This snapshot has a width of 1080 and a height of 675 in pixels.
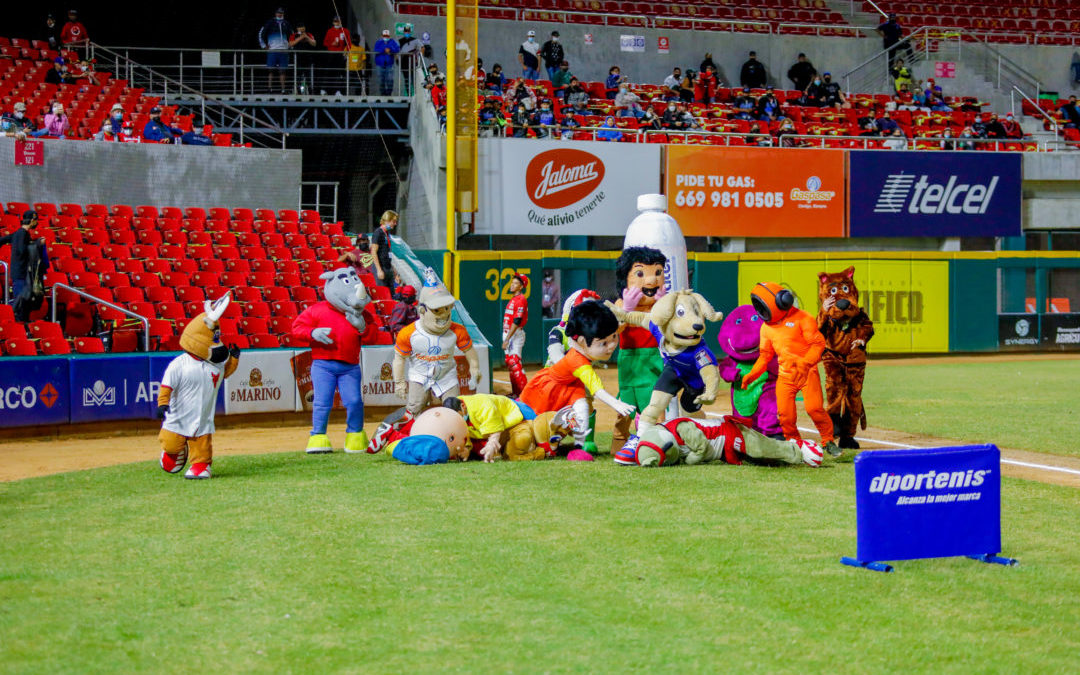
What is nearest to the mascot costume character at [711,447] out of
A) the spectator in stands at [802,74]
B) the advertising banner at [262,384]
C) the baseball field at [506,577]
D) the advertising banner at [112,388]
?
the baseball field at [506,577]

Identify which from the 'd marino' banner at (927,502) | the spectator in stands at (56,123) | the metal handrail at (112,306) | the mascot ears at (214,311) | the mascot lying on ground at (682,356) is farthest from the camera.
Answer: the spectator in stands at (56,123)

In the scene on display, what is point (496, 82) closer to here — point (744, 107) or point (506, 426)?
point (744, 107)

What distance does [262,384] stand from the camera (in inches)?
571

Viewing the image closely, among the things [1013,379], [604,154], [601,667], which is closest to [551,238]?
[604,154]

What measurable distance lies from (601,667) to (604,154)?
21475 millimetres

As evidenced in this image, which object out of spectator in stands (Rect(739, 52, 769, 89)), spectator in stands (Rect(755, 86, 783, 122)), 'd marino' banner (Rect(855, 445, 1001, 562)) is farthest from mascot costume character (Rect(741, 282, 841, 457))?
spectator in stands (Rect(739, 52, 769, 89))

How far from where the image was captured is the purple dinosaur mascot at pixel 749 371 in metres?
9.78

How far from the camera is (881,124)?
28438 millimetres

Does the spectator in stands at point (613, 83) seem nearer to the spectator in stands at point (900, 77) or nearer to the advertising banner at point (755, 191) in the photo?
the advertising banner at point (755, 191)

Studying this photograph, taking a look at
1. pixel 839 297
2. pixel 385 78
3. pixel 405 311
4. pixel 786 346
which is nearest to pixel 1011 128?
pixel 385 78

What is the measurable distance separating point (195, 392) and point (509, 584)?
4.45 metres

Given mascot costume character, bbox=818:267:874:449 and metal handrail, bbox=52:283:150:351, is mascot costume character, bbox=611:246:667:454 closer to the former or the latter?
mascot costume character, bbox=818:267:874:449

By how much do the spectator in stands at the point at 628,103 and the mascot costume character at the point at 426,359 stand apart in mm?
17122

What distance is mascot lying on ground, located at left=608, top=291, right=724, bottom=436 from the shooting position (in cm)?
Answer: 963
